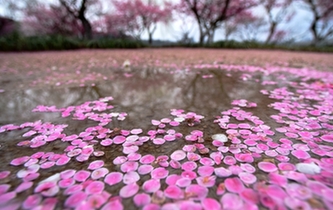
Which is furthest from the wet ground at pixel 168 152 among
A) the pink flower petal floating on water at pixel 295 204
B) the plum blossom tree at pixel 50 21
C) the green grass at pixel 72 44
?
the plum blossom tree at pixel 50 21

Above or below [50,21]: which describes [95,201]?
below

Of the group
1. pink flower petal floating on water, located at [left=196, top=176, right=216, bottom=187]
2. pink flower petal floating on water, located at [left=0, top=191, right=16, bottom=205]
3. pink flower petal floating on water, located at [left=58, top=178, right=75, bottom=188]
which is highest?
pink flower petal floating on water, located at [left=196, top=176, right=216, bottom=187]

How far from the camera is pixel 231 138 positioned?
1.04m

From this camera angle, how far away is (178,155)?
900mm

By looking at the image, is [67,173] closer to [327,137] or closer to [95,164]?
[95,164]

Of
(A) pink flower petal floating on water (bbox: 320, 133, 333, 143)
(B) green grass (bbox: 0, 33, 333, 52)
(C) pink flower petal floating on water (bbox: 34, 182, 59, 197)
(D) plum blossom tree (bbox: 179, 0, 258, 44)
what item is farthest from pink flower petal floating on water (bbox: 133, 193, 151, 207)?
(D) plum blossom tree (bbox: 179, 0, 258, 44)

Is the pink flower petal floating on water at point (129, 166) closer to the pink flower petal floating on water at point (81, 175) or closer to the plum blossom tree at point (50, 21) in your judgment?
the pink flower petal floating on water at point (81, 175)

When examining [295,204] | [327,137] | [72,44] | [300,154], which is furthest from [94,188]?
[72,44]

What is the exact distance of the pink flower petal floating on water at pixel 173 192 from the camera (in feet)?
2.15

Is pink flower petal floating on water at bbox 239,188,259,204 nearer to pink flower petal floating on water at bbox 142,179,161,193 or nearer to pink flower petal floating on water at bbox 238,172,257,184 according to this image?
pink flower petal floating on water at bbox 238,172,257,184

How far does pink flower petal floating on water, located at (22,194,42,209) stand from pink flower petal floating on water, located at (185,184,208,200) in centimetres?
55

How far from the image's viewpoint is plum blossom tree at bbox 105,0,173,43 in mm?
14117

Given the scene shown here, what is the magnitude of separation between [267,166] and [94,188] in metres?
0.76

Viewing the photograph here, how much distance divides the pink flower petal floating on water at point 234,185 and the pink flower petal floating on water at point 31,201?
717mm
